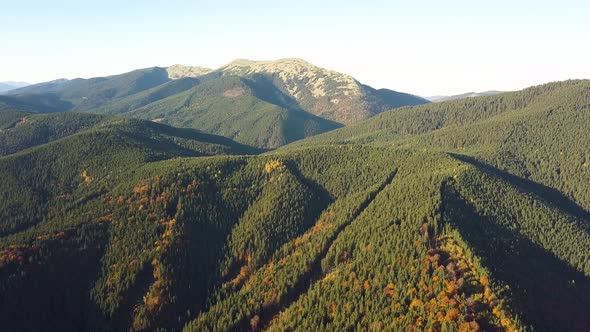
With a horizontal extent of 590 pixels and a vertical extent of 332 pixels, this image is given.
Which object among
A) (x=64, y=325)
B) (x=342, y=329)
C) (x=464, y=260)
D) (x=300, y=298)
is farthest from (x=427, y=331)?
(x=64, y=325)

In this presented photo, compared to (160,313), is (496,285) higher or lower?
higher

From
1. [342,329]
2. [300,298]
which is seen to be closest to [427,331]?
[342,329]

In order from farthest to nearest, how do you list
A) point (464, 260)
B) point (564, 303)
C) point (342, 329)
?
point (564, 303) → point (464, 260) → point (342, 329)

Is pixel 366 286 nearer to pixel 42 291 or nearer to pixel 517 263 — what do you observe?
pixel 517 263

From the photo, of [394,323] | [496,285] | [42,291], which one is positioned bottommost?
[42,291]

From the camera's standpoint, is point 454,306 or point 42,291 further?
point 42,291

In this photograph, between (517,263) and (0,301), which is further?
(517,263)

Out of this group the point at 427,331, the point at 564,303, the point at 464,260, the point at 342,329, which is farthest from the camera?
the point at 564,303

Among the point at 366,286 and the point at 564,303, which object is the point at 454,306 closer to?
the point at 366,286

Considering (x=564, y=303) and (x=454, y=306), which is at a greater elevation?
(x=454, y=306)
